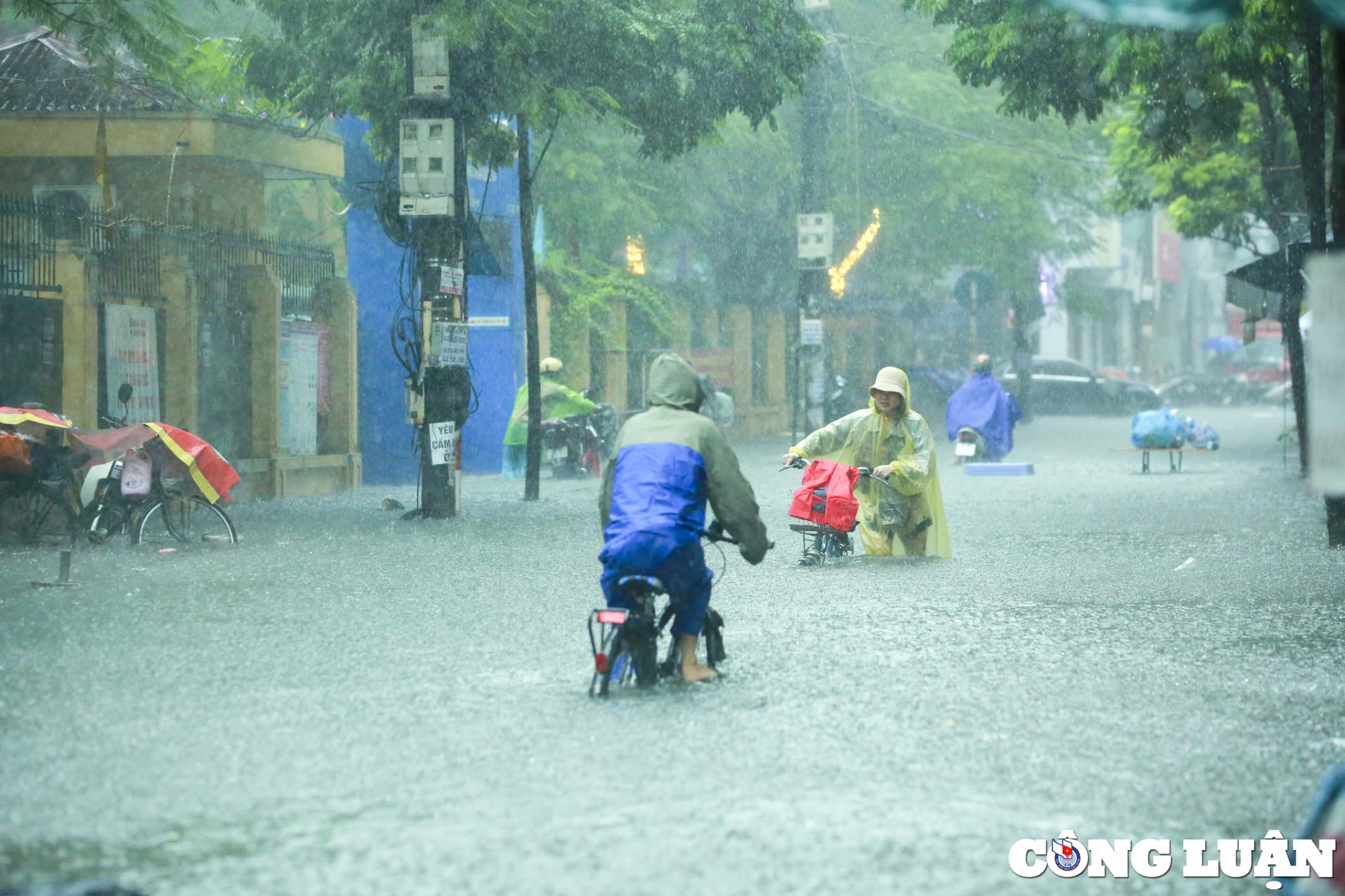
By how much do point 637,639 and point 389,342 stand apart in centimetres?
1650

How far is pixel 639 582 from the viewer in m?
7.50

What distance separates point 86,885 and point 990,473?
71.9 feet

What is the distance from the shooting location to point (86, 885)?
161 inches

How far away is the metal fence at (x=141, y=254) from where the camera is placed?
16141mm

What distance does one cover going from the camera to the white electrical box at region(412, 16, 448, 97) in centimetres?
1667

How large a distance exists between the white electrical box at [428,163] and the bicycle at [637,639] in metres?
9.45

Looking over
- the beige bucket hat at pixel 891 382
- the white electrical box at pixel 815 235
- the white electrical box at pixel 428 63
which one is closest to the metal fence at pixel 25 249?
the white electrical box at pixel 428 63

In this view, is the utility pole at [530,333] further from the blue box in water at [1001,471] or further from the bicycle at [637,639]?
the bicycle at [637,639]

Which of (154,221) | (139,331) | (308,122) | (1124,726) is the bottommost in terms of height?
(1124,726)

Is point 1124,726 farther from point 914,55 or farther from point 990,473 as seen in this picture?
point 914,55

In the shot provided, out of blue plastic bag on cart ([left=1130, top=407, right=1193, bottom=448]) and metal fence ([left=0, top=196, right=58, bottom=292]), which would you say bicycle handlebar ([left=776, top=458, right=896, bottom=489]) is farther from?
blue plastic bag on cart ([left=1130, top=407, right=1193, bottom=448])

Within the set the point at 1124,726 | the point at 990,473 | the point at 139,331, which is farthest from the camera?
the point at 990,473

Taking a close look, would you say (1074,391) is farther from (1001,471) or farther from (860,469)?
(860,469)

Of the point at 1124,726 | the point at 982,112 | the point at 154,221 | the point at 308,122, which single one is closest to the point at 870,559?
the point at 1124,726
